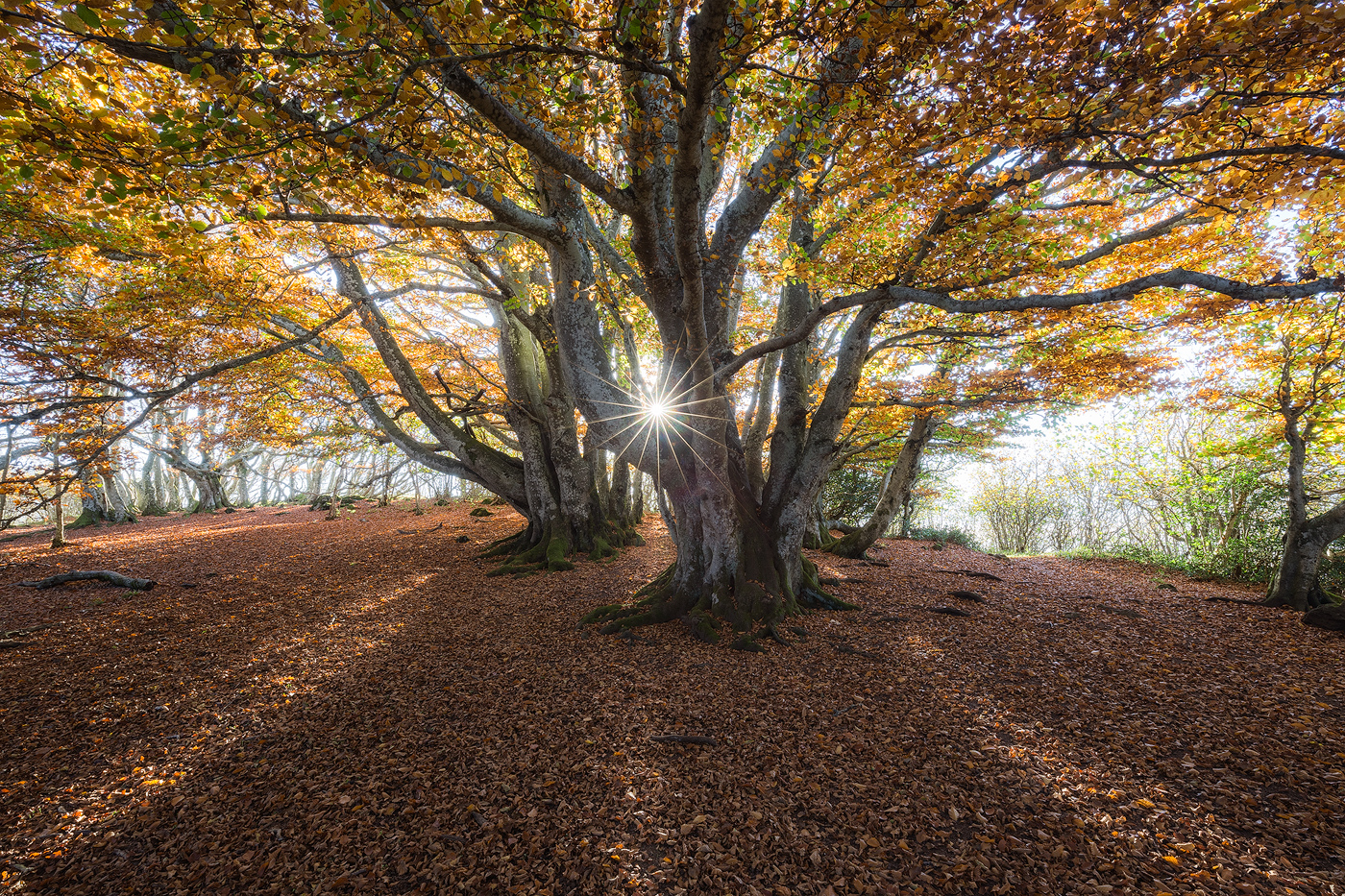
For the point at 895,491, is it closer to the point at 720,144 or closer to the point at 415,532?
the point at 720,144

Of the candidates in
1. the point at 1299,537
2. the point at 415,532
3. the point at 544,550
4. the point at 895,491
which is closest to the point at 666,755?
the point at 544,550

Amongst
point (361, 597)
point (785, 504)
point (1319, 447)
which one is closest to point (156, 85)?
point (361, 597)

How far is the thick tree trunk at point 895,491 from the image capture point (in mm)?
9586

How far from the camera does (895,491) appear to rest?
9.91 meters

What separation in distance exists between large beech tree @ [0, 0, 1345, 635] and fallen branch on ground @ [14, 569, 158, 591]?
5936 millimetres

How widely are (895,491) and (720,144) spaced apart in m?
7.98

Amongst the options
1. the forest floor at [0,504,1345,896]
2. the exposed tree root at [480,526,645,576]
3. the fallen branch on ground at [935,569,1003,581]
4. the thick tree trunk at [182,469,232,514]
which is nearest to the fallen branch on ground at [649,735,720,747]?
the forest floor at [0,504,1345,896]

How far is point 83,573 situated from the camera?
731 centimetres

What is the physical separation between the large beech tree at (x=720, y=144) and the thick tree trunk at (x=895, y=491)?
3.22m

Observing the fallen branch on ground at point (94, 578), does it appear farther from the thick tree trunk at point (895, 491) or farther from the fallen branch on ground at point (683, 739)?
the thick tree trunk at point (895, 491)

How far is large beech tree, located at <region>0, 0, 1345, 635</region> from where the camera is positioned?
9.53 feet

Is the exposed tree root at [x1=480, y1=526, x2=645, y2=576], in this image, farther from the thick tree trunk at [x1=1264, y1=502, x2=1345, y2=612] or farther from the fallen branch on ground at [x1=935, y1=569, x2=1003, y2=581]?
the thick tree trunk at [x1=1264, y1=502, x2=1345, y2=612]

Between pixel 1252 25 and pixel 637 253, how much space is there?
439 centimetres

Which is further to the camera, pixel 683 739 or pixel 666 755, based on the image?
pixel 683 739
